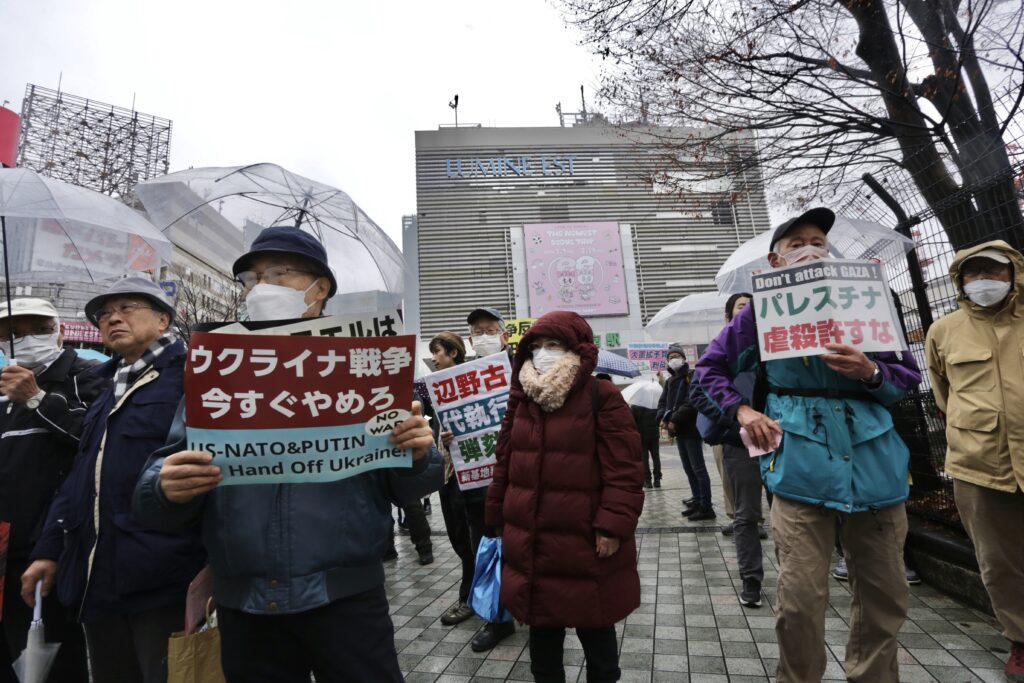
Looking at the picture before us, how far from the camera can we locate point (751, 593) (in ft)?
11.2

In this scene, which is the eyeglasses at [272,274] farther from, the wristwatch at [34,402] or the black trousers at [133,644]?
the wristwatch at [34,402]

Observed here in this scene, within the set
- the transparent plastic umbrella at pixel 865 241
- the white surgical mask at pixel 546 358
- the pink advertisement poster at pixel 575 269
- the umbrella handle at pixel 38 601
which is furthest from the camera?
the pink advertisement poster at pixel 575 269

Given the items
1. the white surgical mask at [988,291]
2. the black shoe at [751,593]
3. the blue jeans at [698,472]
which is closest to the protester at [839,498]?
the white surgical mask at [988,291]

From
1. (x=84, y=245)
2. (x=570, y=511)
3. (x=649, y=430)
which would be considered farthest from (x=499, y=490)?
(x=649, y=430)

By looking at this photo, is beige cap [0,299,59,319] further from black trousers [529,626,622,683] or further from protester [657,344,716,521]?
protester [657,344,716,521]

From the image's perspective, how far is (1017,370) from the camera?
2.38 m

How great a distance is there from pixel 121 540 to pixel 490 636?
2.14 m

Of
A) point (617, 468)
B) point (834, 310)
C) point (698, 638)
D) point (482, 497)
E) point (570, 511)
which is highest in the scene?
point (834, 310)

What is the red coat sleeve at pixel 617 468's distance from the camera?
2111 millimetres

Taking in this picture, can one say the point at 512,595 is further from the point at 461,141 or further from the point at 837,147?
the point at 461,141

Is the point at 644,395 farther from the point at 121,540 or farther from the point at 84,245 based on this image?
the point at 121,540

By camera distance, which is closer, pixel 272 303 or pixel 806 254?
pixel 272 303

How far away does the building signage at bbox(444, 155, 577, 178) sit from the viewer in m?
30.9

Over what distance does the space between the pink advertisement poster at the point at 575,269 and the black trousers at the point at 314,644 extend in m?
27.0
